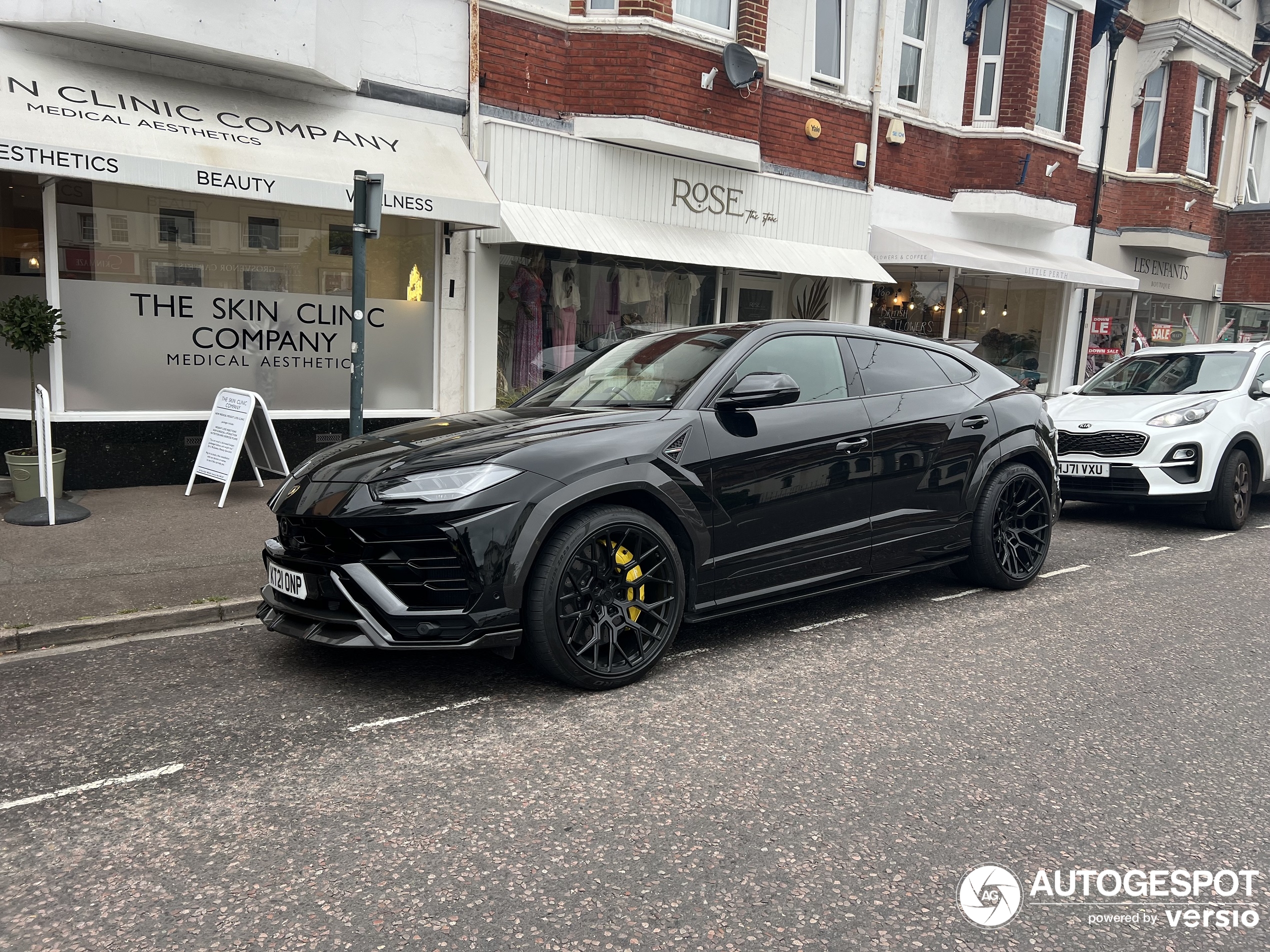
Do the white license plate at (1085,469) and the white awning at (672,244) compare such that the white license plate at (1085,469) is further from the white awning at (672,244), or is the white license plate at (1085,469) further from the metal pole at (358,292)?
the metal pole at (358,292)

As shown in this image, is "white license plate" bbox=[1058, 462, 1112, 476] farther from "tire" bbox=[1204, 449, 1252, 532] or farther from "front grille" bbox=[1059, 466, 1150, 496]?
"tire" bbox=[1204, 449, 1252, 532]

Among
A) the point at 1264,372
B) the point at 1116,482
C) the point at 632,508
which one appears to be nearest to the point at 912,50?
the point at 1264,372

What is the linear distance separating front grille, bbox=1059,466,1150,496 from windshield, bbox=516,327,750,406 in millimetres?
4659

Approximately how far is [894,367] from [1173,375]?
5.36m

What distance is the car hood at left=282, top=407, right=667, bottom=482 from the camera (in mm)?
4109

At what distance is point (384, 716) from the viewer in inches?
156

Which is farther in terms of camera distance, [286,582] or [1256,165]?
[1256,165]

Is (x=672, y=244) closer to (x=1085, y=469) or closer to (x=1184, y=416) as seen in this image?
(x=1085, y=469)

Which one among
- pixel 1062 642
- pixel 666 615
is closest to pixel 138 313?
pixel 666 615

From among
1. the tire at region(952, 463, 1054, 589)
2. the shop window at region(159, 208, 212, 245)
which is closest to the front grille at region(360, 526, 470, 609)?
the tire at region(952, 463, 1054, 589)

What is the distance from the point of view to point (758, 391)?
15.0ft

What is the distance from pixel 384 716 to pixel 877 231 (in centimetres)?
1222

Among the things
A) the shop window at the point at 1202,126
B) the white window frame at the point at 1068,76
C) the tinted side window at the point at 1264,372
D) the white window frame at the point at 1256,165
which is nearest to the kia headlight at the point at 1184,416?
the tinted side window at the point at 1264,372

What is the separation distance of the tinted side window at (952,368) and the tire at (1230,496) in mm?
3890
